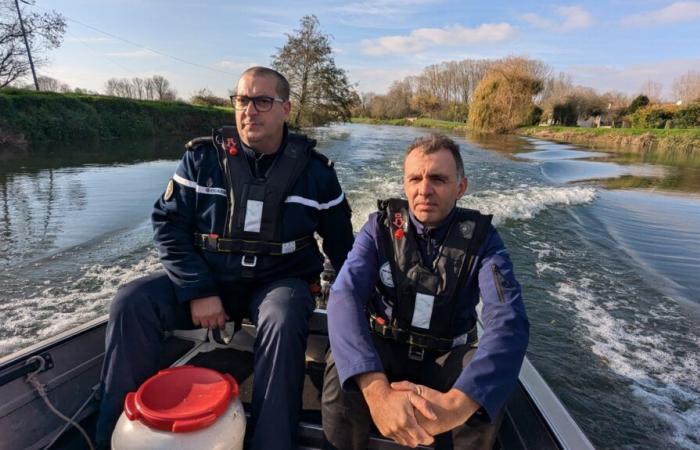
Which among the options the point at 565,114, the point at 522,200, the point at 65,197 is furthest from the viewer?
the point at 565,114

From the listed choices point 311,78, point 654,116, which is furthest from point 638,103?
point 311,78

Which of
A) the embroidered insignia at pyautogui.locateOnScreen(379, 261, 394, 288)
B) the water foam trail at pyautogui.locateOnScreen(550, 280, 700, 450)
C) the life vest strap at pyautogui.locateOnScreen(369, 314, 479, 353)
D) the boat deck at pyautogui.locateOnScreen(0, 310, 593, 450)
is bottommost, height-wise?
the water foam trail at pyautogui.locateOnScreen(550, 280, 700, 450)

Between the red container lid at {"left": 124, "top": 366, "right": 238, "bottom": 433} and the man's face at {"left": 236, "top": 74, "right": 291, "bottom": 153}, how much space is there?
3.80 ft

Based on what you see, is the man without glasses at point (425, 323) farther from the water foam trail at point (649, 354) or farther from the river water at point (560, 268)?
the water foam trail at point (649, 354)

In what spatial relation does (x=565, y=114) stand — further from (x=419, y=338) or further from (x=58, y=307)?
(x=419, y=338)

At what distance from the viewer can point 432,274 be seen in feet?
5.52

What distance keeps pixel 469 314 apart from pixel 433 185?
53 centimetres

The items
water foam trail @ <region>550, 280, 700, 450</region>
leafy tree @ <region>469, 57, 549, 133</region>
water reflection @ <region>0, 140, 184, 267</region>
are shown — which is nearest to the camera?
water foam trail @ <region>550, 280, 700, 450</region>

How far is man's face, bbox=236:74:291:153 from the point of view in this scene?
6.84ft

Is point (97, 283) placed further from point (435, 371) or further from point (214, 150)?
point (435, 371)

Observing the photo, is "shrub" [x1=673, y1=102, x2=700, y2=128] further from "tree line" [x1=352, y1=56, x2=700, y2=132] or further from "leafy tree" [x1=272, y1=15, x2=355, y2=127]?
"leafy tree" [x1=272, y1=15, x2=355, y2=127]

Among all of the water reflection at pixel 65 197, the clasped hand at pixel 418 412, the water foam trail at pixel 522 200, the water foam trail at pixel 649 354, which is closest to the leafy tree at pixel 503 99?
the water foam trail at pixel 522 200

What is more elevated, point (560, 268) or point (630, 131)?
point (630, 131)

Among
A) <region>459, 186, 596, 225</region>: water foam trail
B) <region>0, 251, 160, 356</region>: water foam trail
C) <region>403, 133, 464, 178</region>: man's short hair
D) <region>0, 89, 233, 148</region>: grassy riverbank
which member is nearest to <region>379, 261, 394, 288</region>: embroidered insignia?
<region>403, 133, 464, 178</region>: man's short hair
